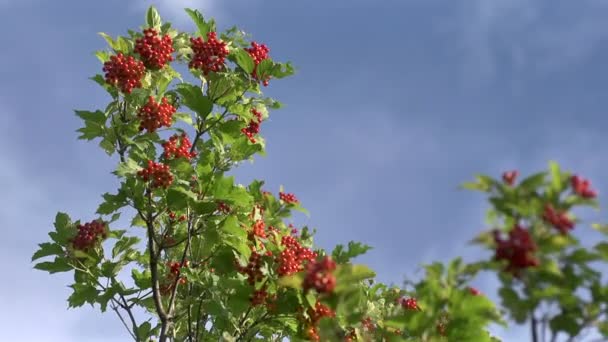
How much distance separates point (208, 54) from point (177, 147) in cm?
144

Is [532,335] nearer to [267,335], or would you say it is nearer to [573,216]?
[573,216]

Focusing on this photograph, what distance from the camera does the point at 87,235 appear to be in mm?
9008

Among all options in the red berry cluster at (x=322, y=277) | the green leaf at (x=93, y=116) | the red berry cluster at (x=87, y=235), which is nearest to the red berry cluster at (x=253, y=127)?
the green leaf at (x=93, y=116)

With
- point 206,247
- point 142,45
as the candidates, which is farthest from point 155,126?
point 206,247

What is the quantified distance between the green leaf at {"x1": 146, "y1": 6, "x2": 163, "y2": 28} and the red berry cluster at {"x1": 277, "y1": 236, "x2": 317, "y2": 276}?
3987 mm

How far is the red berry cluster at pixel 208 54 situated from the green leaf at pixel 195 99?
0.30 m

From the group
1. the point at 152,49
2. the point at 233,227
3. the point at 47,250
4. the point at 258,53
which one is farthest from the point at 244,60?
the point at 47,250

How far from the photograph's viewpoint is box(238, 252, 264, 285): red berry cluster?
25.1ft

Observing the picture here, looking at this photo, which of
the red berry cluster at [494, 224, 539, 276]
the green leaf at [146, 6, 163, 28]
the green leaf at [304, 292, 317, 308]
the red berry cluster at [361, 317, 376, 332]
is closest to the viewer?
the red berry cluster at [494, 224, 539, 276]

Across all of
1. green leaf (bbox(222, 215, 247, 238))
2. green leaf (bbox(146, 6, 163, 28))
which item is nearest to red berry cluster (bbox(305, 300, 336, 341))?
green leaf (bbox(222, 215, 247, 238))

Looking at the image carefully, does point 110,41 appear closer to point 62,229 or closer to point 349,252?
point 62,229

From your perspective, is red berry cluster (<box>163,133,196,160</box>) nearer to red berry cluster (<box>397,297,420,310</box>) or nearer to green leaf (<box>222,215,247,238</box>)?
green leaf (<box>222,215,247,238</box>)

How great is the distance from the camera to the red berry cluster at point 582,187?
412 cm

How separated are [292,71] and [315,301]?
4.17 metres
